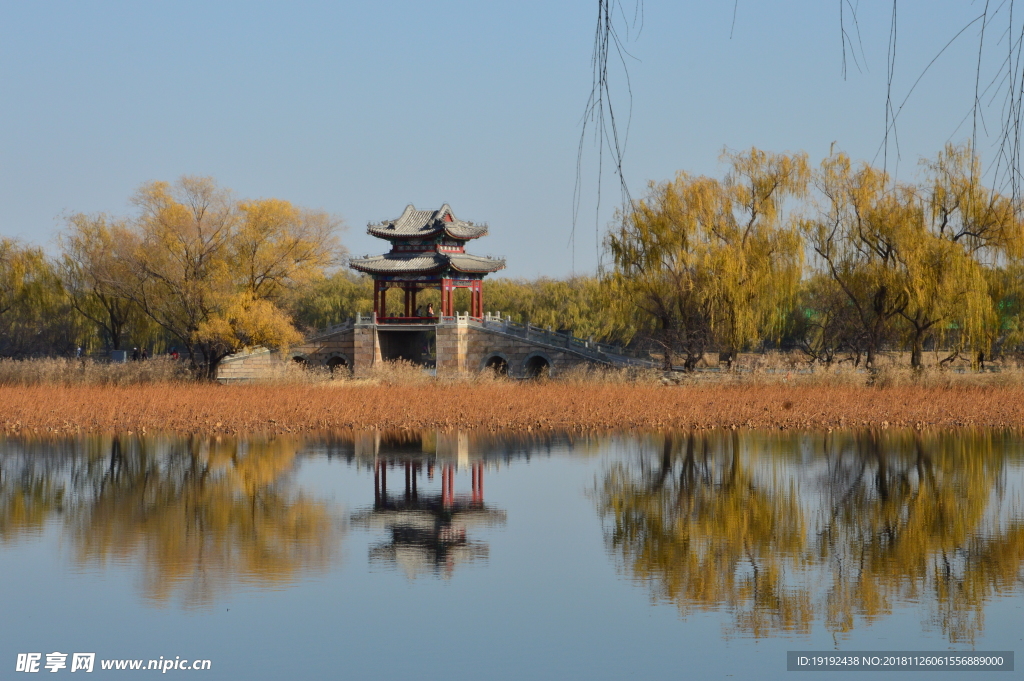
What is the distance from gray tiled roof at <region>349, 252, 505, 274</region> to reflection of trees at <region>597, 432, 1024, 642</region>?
76.6ft

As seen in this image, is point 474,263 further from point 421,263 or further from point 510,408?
point 510,408

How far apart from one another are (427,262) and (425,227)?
6.52 feet

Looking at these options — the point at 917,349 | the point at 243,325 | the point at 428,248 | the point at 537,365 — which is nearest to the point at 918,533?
the point at 917,349

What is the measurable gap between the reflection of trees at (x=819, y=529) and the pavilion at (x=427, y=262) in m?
23.7

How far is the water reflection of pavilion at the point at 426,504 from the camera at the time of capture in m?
11.0

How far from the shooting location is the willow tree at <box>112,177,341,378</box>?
30.8 m

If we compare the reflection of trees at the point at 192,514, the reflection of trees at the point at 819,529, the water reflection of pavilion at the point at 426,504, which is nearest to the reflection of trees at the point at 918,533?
the reflection of trees at the point at 819,529

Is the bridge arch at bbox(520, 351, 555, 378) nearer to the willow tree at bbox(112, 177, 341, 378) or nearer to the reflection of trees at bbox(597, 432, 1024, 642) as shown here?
the willow tree at bbox(112, 177, 341, 378)

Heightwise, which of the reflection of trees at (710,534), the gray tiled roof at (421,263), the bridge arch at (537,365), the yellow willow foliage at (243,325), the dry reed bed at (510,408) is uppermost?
the gray tiled roof at (421,263)

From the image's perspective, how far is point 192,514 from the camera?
12953 millimetres

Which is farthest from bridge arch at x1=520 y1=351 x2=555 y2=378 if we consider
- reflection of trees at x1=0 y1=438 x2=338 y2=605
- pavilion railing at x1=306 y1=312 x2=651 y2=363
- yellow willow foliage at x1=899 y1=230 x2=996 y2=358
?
reflection of trees at x1=0 y1=438 x2=338 y2=605

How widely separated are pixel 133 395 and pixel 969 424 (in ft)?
58.4

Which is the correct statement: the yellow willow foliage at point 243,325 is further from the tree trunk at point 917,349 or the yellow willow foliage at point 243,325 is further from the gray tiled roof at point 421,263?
the tree trunk at point 917,349

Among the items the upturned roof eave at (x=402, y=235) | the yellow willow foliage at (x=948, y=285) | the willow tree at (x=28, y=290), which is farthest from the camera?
the upturned roof eave at (x=402, y=235)
